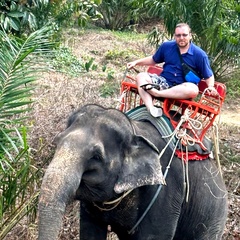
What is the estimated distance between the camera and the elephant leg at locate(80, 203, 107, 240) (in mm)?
4941

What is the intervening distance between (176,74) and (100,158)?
145 centimetres

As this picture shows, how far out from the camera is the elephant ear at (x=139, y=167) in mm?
4293

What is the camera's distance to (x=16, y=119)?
493cm

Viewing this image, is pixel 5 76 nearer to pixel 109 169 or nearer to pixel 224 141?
pixel 109 169

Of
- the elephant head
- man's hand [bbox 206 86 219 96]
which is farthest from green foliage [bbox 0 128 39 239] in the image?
man's hand [bbox 206 86 219 96]

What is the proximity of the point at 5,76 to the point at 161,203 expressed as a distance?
4.85ft

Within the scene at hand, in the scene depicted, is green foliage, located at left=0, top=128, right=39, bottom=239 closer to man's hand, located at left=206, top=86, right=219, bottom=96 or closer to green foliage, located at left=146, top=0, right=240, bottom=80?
man's hand, located at left=206, top=86, right=219, bottom=96

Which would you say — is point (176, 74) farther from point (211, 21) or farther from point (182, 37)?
point (211, 21)

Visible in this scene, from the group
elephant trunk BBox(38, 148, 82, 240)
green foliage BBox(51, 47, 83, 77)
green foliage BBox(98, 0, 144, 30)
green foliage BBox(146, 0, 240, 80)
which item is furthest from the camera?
green foliage BBox(98, 0, 144, 30)

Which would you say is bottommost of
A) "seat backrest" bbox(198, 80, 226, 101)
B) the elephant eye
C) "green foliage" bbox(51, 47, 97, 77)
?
"green foliage" bbox(51, 47, 97, 77)

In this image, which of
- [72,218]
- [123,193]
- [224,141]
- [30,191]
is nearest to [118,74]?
[224,141]

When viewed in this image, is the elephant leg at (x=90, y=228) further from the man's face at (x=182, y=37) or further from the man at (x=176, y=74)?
the man's face at (x=182, y=37)

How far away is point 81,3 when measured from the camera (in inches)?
434

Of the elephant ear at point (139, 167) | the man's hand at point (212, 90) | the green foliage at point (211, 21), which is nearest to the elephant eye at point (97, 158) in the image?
the elephant ear at point (139, 167)
